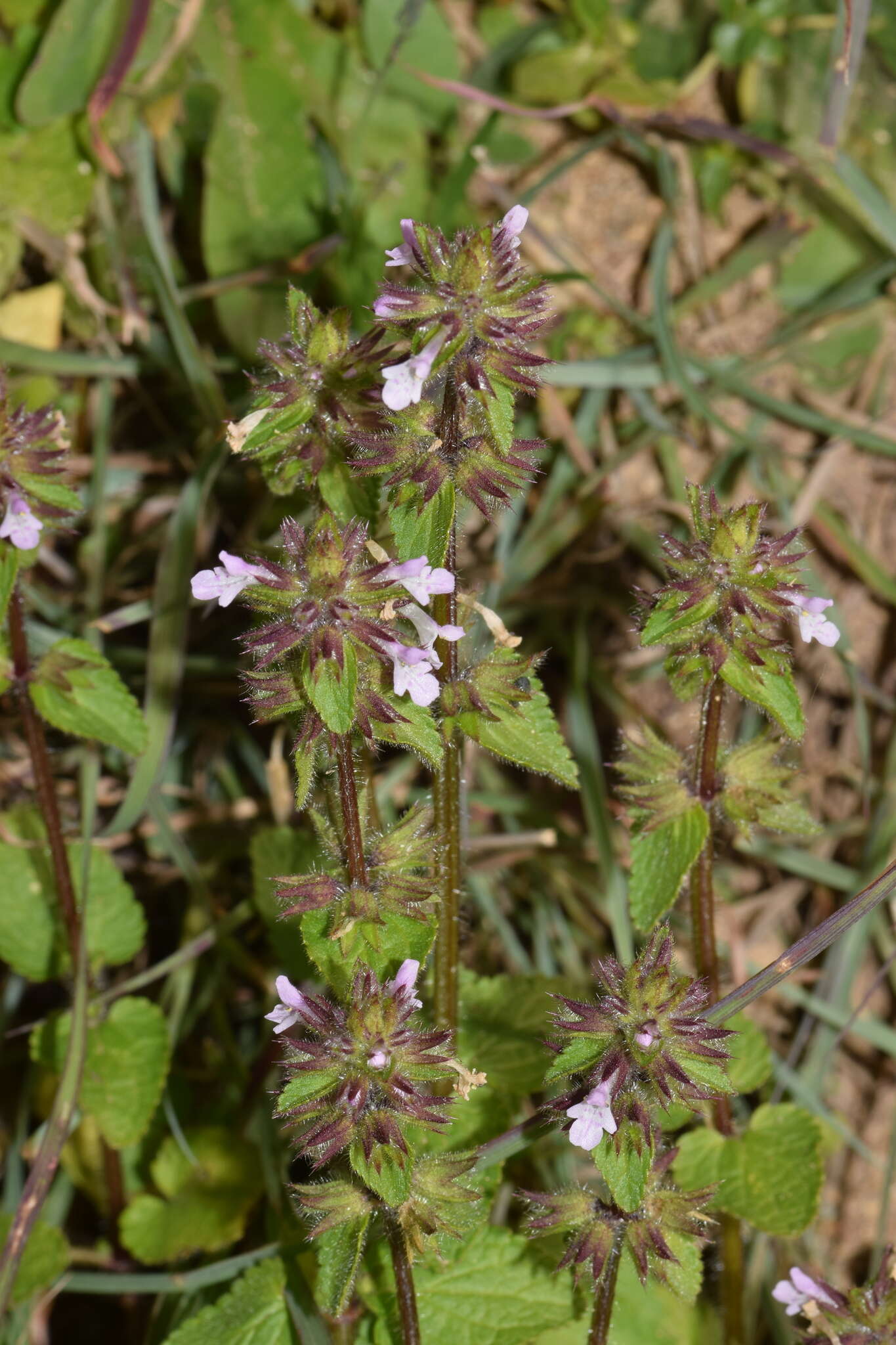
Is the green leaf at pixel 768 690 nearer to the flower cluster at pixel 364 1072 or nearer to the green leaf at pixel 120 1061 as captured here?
the flower cluster at pixel 364 1072

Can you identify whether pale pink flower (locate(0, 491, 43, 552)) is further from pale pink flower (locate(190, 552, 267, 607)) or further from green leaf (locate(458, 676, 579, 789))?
green leaf (locate(458, 676, 579, 789))

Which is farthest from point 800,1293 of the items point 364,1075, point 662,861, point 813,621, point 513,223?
point 513,223

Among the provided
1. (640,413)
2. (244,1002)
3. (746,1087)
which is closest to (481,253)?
(746,1087)

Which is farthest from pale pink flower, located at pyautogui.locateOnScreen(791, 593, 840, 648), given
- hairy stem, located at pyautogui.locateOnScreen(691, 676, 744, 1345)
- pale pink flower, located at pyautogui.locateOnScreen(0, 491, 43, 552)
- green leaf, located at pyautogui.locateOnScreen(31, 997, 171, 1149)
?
green leaf, located at pyautogui.locateOnScreen(31, 997, 171, 1149)

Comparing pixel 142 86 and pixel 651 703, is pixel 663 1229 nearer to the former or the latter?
pixel 651 703

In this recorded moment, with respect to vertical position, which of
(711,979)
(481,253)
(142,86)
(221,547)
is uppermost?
(142,86)

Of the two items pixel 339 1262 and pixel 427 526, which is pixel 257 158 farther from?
pixel 339 1262
